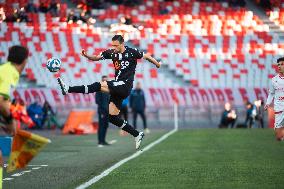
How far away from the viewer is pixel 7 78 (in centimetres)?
863

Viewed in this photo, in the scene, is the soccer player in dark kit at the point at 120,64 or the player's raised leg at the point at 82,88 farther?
the soccer player in dark kit at the point at 120,64

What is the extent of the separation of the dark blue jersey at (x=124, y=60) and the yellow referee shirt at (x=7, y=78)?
23.6ft

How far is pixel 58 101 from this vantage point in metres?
39.8

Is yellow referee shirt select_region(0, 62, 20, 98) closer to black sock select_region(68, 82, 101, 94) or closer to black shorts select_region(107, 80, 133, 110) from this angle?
black sock select_region(68, 82, 101, 94)

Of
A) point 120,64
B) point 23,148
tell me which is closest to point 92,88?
point 120,64

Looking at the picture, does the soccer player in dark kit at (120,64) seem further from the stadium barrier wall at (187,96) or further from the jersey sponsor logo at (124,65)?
the stadium barrier wall at (187,96)

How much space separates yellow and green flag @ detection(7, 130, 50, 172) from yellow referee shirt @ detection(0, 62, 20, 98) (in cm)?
61

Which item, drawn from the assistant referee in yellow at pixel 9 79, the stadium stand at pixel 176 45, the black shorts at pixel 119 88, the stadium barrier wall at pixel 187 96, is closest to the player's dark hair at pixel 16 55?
the assistant referee in yellow at pixel 9 79

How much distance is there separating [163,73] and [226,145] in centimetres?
1957

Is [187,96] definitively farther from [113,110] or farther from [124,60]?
[124,60]

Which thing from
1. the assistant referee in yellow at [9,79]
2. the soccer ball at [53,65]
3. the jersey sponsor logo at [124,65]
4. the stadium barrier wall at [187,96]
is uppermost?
the assistant referee in yellow at [9,79]

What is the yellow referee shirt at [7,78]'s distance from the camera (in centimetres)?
854

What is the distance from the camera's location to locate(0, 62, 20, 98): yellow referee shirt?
854cm

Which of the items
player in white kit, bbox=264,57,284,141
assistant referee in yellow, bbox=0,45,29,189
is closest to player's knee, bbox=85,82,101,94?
player in white kit, bbox=264,57,284,141
